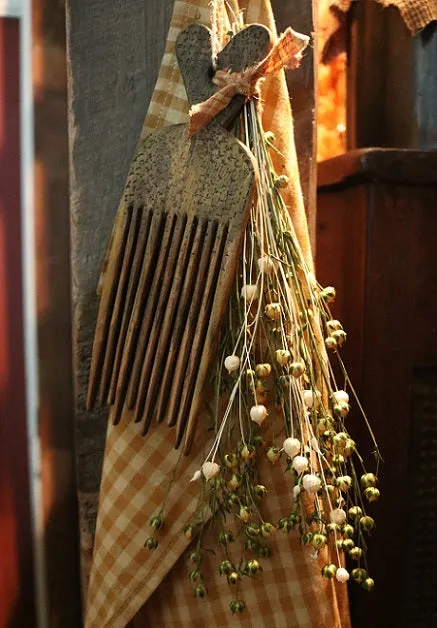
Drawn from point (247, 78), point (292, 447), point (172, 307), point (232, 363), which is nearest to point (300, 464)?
point (292, 447)

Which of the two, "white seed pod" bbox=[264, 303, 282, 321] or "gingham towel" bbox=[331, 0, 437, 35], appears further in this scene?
"gingham towel" bbox=[331, 0, 437, 35]

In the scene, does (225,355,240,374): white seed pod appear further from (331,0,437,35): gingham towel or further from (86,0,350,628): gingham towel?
(331,0,437,35): gingham towel

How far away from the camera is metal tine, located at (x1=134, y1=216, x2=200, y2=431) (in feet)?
2.09

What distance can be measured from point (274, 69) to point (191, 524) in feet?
1.77

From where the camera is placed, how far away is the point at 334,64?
126cm

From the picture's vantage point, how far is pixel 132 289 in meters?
0.69

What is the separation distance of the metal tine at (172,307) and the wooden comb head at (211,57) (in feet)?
0.44

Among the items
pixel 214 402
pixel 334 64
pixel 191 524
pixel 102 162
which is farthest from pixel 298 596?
pixel 334 64

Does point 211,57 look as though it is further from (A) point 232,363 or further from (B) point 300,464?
(B) point 300,464

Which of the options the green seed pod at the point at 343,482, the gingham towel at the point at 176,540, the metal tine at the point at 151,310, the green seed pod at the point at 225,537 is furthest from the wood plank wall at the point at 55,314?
the green seed pod at the point at 343,482

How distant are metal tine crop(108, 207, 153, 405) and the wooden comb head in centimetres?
15

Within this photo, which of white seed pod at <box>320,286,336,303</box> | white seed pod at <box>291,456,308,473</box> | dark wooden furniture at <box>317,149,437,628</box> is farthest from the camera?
dark wooden furniture at <box>317,149,437,628</box>

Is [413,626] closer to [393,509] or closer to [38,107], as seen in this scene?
[393,509]

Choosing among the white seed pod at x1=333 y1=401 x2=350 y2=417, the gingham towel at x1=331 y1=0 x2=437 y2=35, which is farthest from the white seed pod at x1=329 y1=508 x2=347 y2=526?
the gingham towel at x1=331 y1=0 x2=437 y2=35
